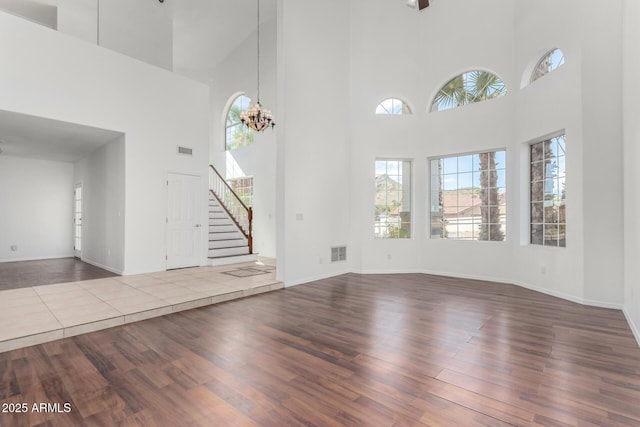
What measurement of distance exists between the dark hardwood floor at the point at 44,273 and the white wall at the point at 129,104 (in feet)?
3.00

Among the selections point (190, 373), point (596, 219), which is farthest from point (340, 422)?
point (596, 219)

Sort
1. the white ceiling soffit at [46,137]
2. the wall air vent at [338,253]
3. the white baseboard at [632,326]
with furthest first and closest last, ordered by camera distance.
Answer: the wall air vent at [338,253]
the white ceiling soffit at [46,137]
the white baseboard at [632,326]

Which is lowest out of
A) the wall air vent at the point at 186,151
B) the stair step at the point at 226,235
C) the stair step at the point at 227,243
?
the stair step at the point at 227,243

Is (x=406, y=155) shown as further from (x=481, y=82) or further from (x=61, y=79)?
(x=61, y=79)

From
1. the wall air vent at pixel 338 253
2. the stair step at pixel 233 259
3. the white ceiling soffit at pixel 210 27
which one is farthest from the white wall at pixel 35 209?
the wall air vent at pixel 338 253

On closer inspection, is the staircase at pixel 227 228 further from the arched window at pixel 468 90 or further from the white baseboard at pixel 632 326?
the white baseboard at pixel 632 326

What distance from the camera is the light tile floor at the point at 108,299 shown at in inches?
126

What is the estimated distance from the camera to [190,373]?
7.93 feet

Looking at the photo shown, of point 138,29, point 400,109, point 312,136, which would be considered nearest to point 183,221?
point 312,136

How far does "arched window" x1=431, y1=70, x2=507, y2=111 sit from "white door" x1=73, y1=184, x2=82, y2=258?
9064 mm

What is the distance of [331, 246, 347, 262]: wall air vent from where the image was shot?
6.39m

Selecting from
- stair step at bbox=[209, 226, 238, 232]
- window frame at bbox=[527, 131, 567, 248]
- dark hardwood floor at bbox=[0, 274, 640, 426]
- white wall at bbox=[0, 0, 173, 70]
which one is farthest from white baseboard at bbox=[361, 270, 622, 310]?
white wall at bbox=[0, 0, 173, 70]

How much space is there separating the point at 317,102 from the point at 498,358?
16.4ft

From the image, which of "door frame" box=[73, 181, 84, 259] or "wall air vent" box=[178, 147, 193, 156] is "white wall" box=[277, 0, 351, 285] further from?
"door frame" box=[73, 181, 84, 259]
